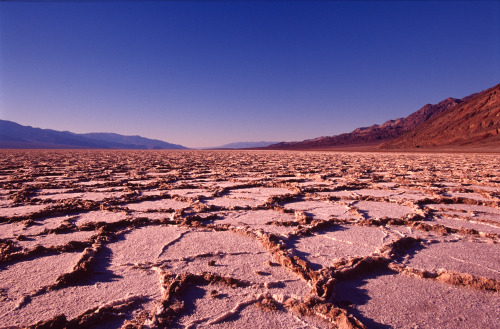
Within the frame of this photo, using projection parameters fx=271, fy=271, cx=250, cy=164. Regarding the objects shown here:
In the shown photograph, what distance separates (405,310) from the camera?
1.17 meters

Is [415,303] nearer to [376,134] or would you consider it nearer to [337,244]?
[337,244]

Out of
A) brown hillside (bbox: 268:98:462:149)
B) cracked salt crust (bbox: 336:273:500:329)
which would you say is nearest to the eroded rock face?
cracked salt crust (bbox: 336:273:500:329)

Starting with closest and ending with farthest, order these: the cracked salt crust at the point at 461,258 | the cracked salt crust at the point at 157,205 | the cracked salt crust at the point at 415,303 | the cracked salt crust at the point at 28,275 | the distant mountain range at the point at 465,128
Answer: the cracked salt crust at the point at 415,303
the cracked salt crust at the point at 28,275
the cracked salt crust at the point at 461,258
the cracked salt crust at the point at 157,205
the distant mountain range at the point at 465,128

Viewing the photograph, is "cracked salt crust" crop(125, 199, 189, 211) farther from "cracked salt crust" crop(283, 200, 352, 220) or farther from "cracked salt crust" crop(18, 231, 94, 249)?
"cracked salt crust" crop(283, 200, 352, 220)

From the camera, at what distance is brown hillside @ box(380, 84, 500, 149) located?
29.2 m

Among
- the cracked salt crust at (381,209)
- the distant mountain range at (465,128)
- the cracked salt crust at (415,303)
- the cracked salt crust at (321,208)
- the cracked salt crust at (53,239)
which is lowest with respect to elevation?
the cracked salt crust at (415,303)

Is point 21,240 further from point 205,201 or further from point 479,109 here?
point 479,109

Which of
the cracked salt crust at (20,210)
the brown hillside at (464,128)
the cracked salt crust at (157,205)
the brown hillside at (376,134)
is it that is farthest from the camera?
the brown hillside at (376,134)

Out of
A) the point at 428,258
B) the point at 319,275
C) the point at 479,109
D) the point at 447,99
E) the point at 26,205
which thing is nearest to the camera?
the point at 319,275

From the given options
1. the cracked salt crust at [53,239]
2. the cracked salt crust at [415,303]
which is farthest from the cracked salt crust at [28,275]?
the cracked salt crust at [415,303]

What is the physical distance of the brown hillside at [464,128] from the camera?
29250 mm

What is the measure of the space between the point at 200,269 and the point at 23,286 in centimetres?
85

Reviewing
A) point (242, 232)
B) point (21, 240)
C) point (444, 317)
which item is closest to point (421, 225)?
Result: point (444, 317)

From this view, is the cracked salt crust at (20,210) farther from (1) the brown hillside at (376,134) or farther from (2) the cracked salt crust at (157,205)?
(1) the brown hillside at (376,134)
